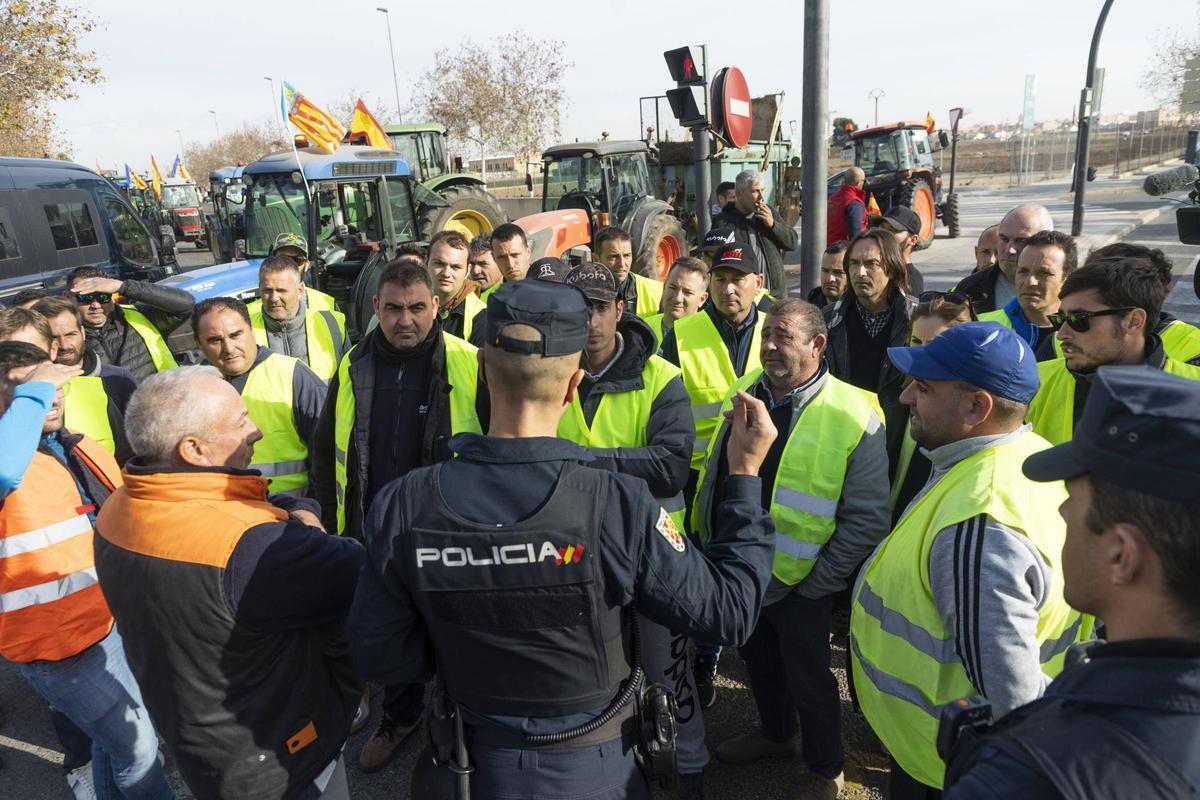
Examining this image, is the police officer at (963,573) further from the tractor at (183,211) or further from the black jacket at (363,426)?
the tractor at (183,211)

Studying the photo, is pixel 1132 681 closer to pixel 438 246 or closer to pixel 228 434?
pixel 228 434

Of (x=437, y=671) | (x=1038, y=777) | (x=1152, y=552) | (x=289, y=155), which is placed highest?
(x=289, y=155)

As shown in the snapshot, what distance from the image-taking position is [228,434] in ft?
6.08

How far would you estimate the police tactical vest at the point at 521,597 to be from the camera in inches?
55.1

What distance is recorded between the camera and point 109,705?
2.46 m

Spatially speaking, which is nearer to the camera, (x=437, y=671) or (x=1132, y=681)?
(x=1132, y=681)

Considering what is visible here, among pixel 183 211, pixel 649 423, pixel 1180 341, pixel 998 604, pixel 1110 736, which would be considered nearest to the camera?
pixel 1110 736

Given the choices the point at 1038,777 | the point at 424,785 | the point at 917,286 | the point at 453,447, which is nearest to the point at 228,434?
the point at 453,447

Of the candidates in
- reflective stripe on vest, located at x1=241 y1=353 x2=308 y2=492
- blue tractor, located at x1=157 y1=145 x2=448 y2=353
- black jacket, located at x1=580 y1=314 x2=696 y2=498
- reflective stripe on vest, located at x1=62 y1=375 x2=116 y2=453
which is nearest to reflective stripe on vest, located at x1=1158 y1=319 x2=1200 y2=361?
black jacket, located at x1=580 y1=314 x2=696 y2=498

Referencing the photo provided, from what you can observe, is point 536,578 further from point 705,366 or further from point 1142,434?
point 705,366

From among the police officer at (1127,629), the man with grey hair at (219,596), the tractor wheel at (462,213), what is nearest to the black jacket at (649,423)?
the man with grey hair at (219,596)

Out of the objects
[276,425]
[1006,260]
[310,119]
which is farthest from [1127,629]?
[310,119]

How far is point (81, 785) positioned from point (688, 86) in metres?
5.24

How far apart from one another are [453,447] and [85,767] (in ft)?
8.97
